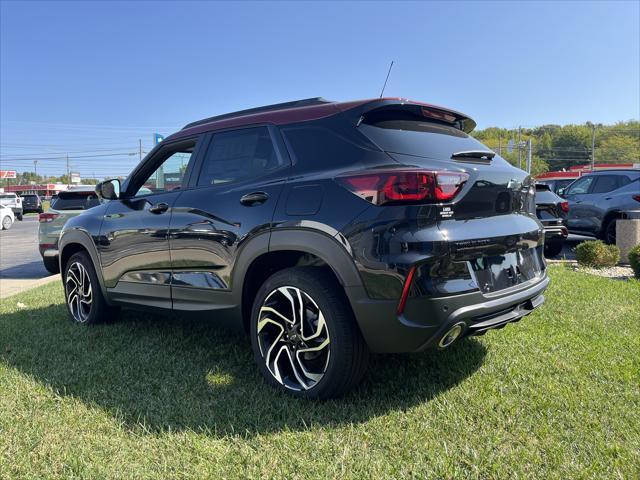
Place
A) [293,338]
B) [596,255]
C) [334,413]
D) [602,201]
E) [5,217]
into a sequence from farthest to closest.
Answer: [5,217]
[602,201]
[596,255]
[293,338]
[334,413]

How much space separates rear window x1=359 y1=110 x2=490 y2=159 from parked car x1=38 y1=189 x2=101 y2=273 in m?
7.41

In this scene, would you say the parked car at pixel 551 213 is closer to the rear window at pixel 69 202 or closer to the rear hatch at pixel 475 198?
the rear hatch at pixel 475 198

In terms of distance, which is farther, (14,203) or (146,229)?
(14,203)

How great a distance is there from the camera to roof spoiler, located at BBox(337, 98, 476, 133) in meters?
2.92

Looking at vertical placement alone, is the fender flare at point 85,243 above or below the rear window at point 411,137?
below

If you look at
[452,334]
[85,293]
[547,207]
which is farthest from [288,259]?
[547,207]

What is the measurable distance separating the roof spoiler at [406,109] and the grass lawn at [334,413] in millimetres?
A: 1670

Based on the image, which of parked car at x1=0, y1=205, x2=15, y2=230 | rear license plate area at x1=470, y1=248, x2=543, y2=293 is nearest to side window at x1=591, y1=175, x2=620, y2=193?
rear license plate area at x1=470, y1=248, x2=543, y2=293

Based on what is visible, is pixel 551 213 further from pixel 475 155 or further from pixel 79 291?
pixel 79 291

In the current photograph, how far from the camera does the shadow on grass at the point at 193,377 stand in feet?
9.04

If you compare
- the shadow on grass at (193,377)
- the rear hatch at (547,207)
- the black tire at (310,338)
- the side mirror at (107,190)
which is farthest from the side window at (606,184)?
the side mirror at (107,190)

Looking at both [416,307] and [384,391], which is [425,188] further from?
[384,391]

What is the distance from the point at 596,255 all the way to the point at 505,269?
5.70 meters

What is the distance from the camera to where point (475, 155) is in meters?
3.06
